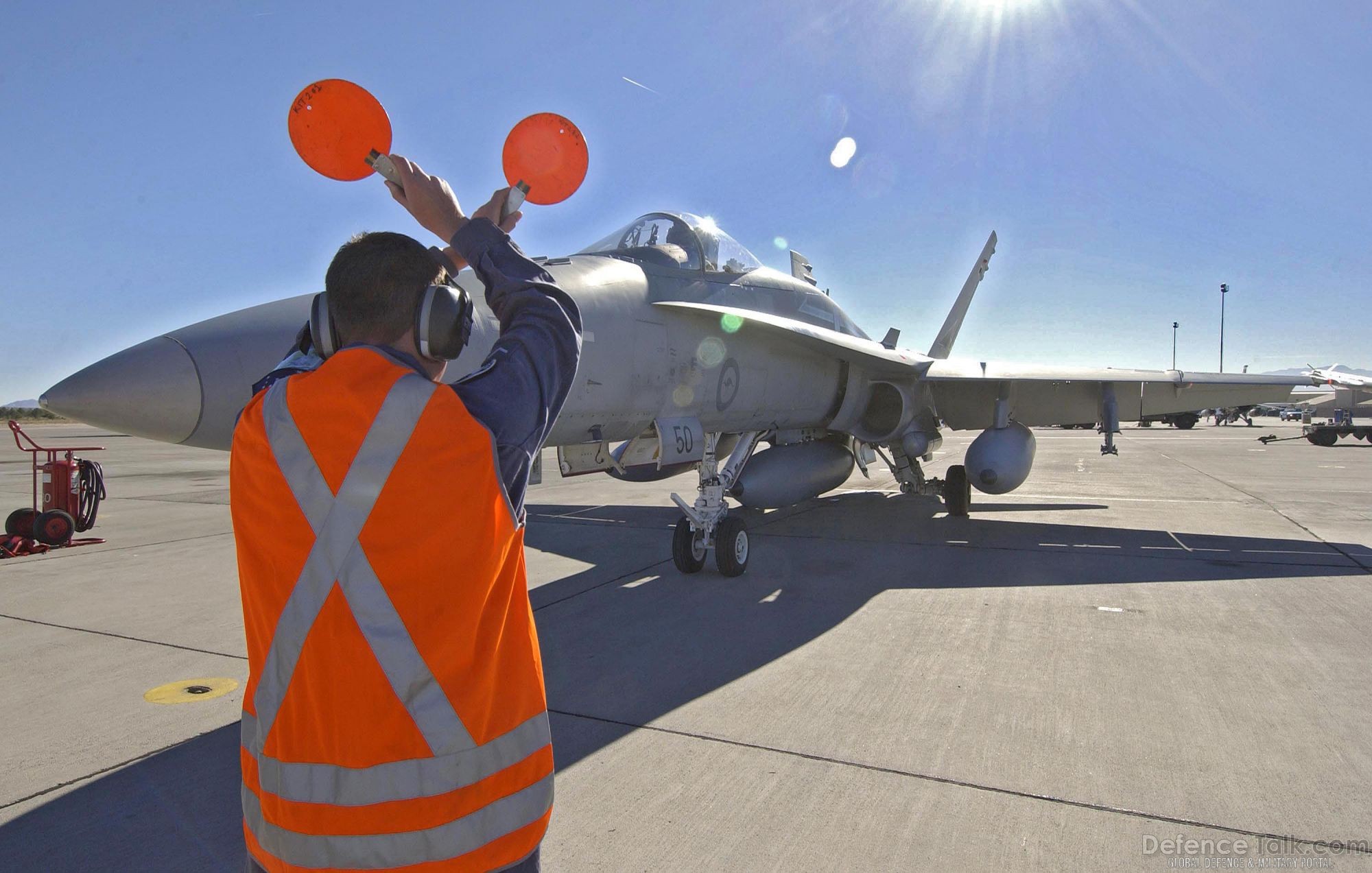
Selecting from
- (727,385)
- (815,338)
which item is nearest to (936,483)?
(815,338)

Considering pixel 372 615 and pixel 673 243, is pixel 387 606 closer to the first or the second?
pixel 372 615

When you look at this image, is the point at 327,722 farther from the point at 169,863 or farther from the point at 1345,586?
the point at 1345,586

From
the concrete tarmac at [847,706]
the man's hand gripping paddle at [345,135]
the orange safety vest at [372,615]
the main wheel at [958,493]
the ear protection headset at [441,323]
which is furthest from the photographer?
the main wheel at [958,493]

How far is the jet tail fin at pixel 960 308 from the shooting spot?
15.0 meters

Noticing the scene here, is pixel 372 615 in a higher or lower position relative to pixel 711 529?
higher

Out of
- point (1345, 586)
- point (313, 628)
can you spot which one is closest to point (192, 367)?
point (313, 628)

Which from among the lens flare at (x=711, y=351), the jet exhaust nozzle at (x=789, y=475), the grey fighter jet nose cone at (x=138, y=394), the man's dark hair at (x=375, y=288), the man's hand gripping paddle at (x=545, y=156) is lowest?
the jet exhaust nozzle at (x=789, y=475)

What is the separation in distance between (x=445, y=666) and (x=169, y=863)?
2.28m

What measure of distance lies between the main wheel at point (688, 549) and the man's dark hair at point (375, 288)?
584cm

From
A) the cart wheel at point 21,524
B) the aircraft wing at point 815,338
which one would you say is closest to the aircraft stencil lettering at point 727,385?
the aircraft wing at point 815,338

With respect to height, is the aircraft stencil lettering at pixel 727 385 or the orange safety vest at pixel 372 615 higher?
the aircraft stencil lettering at pixel 727 385

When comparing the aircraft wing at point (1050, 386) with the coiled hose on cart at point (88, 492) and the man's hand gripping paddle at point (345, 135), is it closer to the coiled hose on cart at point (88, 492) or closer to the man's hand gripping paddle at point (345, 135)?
the man's hand gripping paddle at point (345, 135)

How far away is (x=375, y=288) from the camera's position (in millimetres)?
1461

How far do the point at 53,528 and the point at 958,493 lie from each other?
11231mm
